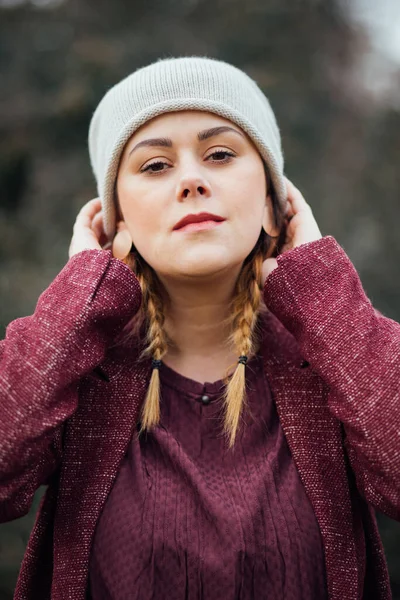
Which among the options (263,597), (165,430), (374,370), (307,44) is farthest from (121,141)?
(307,44)

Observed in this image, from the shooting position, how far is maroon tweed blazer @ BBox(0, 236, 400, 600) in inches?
52.7

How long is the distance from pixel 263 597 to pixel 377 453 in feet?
1.52

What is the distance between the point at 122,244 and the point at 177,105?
0.48 meters

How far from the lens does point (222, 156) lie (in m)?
1.67

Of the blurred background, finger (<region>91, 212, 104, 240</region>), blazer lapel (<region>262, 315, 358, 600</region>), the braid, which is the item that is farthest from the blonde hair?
the blurred background

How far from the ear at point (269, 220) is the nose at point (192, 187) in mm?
301

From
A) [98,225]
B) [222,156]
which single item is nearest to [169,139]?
[222,156]

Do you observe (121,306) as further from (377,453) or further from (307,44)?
(307,44)

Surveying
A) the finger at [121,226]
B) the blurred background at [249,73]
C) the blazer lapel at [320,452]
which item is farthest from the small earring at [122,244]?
the blurred background at [249,73]

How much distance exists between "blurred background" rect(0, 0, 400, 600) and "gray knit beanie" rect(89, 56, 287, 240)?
336cm

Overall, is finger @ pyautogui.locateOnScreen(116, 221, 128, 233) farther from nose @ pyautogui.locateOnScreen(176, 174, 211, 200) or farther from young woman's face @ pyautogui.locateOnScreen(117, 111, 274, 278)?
nose @ pyautogui.locateOnScreen(176, 174, 211, 200)

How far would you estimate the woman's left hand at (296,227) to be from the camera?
1.75 meters

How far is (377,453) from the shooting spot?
130 cm

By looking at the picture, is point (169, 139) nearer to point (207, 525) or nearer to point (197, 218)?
point (197, 218)
